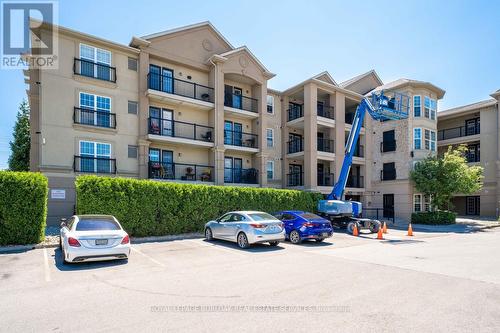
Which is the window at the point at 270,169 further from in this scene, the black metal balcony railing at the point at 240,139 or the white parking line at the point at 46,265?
the white parking line at the point at 46,265

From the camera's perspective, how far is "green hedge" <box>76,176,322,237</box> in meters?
14.2

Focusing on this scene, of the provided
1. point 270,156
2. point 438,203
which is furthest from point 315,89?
point 438,203

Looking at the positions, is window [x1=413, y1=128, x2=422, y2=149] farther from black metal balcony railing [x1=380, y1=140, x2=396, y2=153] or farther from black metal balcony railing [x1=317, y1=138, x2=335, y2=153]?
black metal balcony railing [x1=317, y1=138, x2=335, y2=153]

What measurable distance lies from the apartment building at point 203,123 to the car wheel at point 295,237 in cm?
990

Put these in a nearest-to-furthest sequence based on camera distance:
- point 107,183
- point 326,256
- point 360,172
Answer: point 326,256
point 107,183
point 360,172

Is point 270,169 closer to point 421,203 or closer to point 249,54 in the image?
point 249,54

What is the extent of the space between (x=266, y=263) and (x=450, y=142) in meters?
34.5

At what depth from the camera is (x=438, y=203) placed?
26.6 m

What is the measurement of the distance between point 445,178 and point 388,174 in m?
6.14

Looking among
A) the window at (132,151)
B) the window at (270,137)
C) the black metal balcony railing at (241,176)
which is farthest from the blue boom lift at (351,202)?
the window at (132,151)

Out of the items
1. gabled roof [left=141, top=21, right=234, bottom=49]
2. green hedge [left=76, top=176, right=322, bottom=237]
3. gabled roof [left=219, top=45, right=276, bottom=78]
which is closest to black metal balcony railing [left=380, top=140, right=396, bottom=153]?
gabled roof [left=219, top=45, right=276, bottom=78]

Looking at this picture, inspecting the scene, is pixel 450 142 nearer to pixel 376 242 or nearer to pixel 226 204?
pixel 376 242

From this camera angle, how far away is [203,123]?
24203mm

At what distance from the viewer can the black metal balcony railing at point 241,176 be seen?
81.0ft
